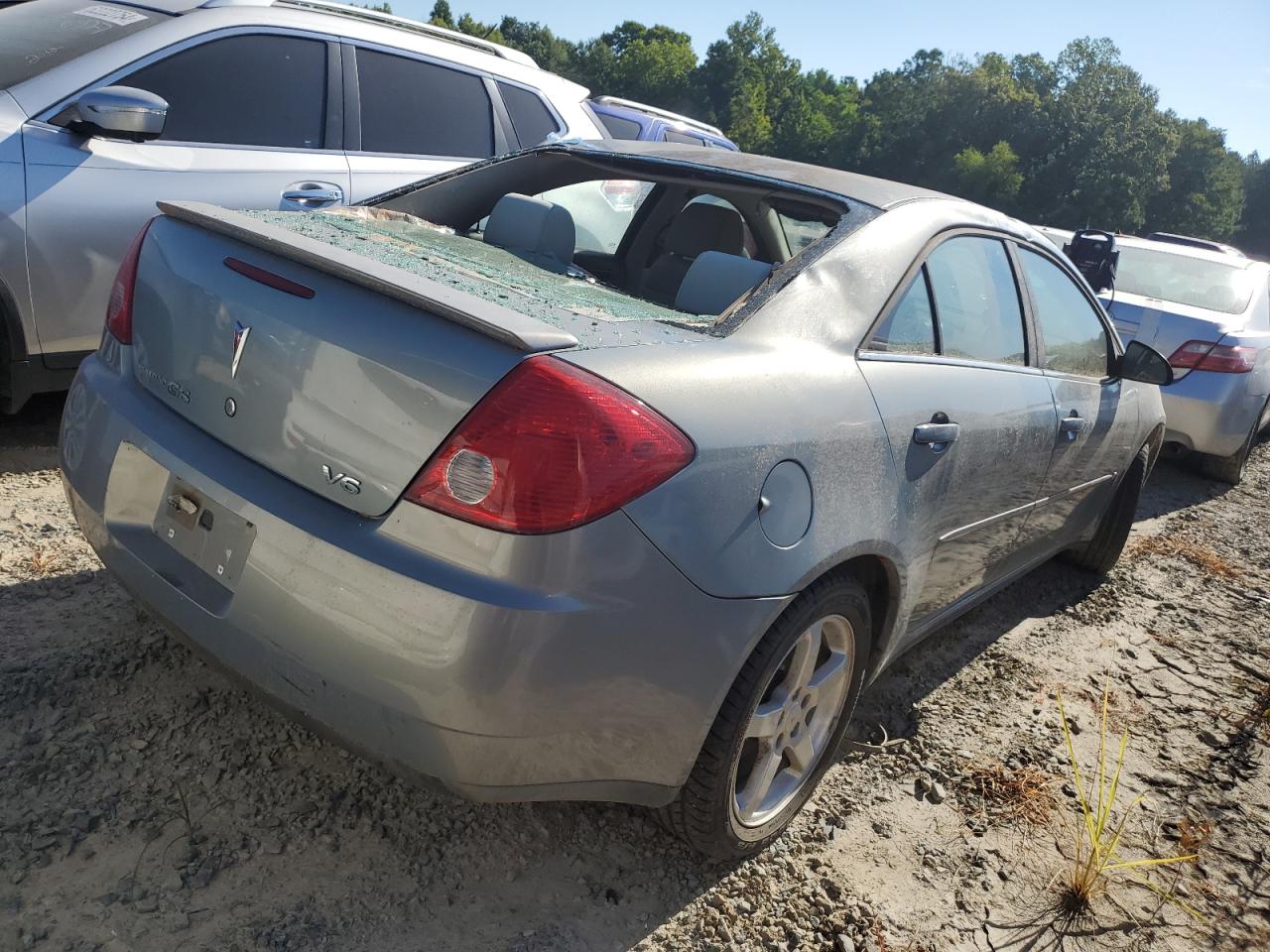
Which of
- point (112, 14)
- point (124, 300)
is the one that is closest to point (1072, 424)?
point (124, 300)

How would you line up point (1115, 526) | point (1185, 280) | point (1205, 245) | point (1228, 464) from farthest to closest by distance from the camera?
point (1205, 245) → point (1185, 280) → point (1228, 464) → point (1115, 526)

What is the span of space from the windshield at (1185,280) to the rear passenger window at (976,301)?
14.3 feet

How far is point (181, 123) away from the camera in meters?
3.99

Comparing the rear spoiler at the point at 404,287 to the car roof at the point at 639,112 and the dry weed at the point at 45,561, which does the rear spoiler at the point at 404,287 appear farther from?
the car roof at the point at 639,112

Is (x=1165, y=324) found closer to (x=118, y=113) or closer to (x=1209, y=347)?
(x=1209, y=347)

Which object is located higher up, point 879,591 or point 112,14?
point 112,14

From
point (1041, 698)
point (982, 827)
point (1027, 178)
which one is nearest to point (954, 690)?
point (1041, 698)

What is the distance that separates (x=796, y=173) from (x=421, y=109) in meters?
2.64

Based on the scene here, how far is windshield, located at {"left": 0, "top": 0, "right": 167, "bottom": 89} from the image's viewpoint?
3.72 metres

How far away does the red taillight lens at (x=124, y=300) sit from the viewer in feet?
7.55

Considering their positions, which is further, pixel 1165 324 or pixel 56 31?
pixel 1165 324

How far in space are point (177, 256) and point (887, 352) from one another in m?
1.62

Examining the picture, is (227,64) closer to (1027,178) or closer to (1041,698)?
(1041,698)

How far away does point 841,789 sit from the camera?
109 inches
